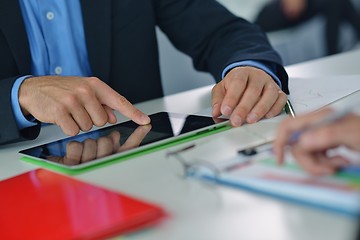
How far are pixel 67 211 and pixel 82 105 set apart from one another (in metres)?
0.39

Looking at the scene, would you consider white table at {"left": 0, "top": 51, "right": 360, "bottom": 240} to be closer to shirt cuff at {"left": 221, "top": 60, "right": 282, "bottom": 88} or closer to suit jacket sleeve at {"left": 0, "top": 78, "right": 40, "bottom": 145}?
suit jacket sleeve at {"left": 0, "top": 78, "right": 40, "bottom": 145}

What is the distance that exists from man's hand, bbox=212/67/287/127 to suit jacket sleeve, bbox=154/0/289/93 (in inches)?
6.3

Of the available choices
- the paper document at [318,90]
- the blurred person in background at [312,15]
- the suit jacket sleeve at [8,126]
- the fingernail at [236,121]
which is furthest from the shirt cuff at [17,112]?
the blurred person in background at [312,15]

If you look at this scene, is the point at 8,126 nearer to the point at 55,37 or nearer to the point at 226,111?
the point at 226,111

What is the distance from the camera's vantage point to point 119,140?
88 cm

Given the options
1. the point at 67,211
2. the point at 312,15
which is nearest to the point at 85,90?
the point at 67,211

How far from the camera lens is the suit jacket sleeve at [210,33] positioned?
137cm

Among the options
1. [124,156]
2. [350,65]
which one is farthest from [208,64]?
Answer: [124,156]

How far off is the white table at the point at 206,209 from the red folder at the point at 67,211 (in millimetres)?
19

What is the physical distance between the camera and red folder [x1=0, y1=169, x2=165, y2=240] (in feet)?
1.68

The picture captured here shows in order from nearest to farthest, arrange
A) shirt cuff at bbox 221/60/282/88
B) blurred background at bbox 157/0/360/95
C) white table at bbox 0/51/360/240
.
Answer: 1. white table at bbox 0/51/360/240
2. shirt cuff at bbox 221/60/282/88
3. blurred background at bbox 157/0/360/95

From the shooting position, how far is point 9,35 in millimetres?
1345

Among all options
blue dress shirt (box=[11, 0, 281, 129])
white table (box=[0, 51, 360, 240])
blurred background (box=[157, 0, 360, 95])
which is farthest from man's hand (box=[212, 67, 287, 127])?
blurred background (box=[157, 0, 360, 95])

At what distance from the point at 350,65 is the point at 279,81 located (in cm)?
41
